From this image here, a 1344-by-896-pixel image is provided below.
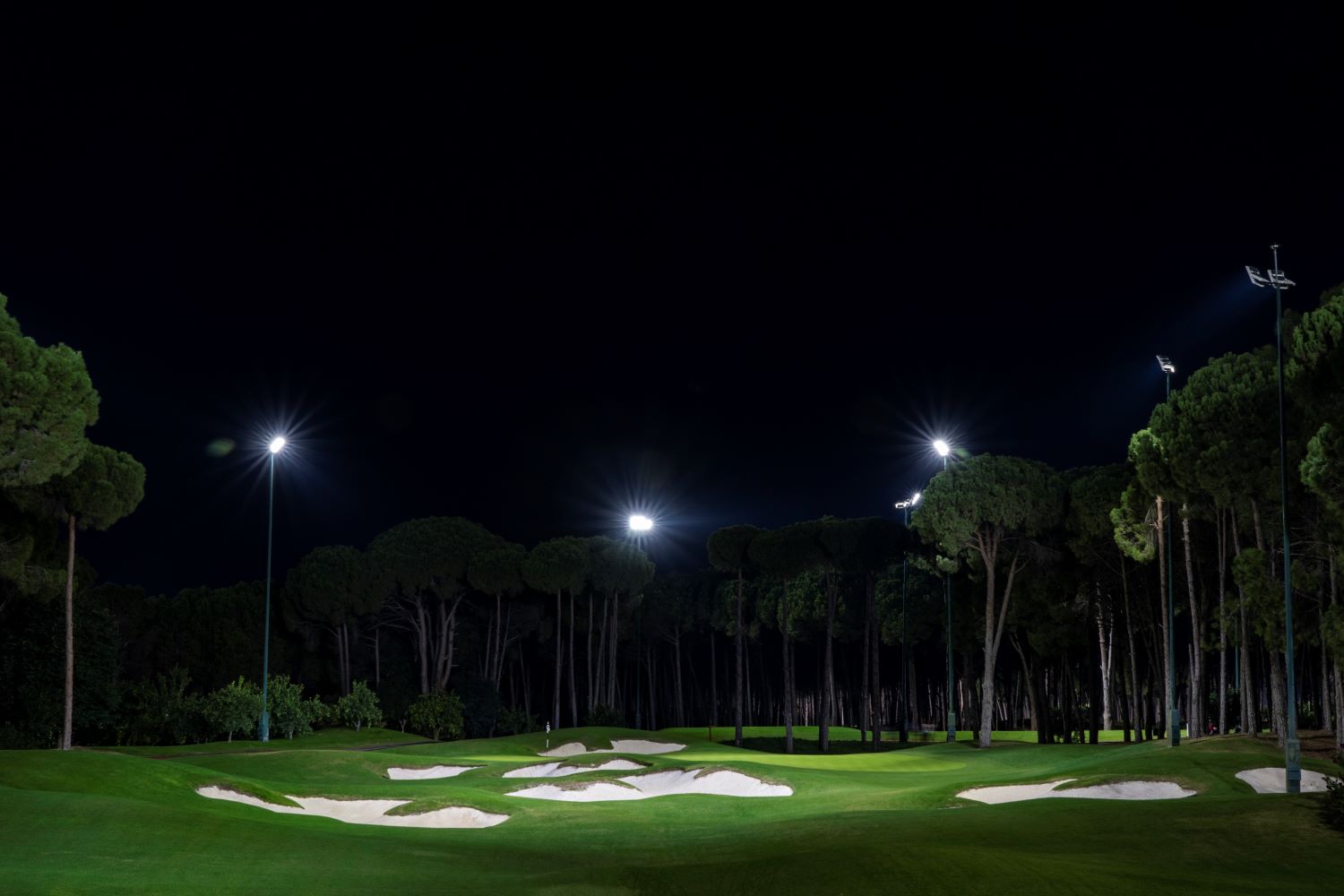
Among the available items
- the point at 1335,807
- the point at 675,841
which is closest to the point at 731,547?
the point at 675,841

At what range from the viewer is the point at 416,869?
16.7m

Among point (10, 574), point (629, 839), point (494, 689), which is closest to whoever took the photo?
point (629, 839)

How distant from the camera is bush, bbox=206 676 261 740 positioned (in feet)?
166

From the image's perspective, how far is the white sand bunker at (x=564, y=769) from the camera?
130ft

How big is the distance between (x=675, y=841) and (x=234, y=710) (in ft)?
113

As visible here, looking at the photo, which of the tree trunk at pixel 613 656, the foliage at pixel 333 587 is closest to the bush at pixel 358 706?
the foliage at pixel 333 587

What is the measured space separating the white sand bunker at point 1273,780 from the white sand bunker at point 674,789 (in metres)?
11.7

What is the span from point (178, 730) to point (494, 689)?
71.3 ft

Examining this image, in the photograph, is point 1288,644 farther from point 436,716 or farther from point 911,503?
point 436,716

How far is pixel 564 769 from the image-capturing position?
4044cm

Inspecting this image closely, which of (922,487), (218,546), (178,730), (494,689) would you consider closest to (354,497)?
(218,546)

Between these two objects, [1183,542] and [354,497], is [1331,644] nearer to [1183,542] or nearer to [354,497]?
[1183,542]

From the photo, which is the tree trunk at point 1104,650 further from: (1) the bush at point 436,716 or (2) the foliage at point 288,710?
(2) the foliage at point 288,710

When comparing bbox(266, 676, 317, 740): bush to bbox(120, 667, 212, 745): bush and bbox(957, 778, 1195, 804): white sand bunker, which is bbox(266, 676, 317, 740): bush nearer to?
bbox(120, 667, 212, 745): bush
